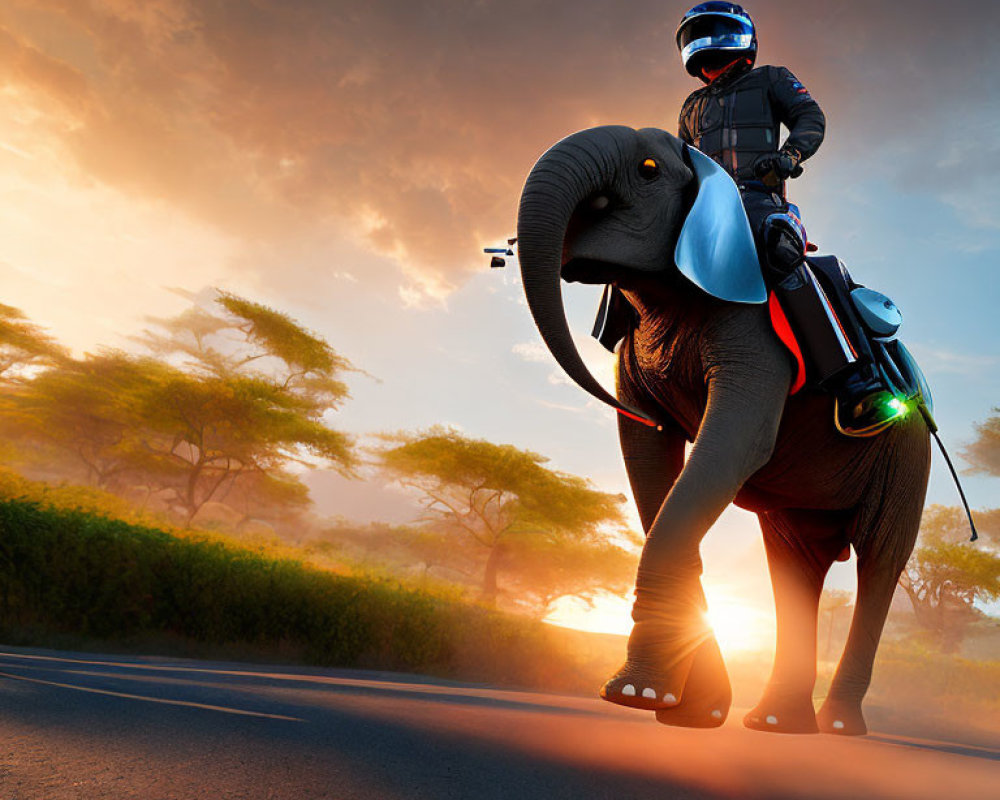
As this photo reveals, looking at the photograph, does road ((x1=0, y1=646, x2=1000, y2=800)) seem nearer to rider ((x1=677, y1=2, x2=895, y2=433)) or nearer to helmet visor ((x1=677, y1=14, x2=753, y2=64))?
rider ((x1=677, y1=2, x2=895, y2=433))

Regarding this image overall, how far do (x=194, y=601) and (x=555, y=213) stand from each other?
32.4 feet

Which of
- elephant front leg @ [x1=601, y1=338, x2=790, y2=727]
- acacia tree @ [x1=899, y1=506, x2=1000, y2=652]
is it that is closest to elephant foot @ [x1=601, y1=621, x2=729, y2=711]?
elephant front leg @ [x1=601, y1=338, x2=790, y2=727]

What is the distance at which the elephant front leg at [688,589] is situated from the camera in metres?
1.50

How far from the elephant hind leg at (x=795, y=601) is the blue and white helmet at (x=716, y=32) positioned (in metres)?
1.71

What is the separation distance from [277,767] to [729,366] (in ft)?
6.16

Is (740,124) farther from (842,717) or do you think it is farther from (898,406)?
(842,717)

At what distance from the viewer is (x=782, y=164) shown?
214 cm

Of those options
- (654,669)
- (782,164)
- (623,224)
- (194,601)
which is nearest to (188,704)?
(654,669)

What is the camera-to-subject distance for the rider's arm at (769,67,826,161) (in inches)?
88.2

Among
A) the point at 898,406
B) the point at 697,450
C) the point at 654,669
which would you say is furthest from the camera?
the point at 898,406

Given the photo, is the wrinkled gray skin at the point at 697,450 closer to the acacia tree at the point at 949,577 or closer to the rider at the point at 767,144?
the rider at the point at 767,144

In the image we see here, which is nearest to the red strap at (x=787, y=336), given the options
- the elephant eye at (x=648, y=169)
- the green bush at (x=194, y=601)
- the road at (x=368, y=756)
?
the elephant eye at (x=648, y=169)

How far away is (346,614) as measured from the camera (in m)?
10.6

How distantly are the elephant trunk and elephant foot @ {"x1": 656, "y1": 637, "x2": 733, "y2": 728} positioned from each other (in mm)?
827
